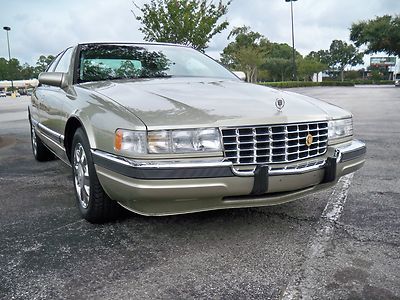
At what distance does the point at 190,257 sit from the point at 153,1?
1417 centimetres

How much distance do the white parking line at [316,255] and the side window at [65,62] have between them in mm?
2947

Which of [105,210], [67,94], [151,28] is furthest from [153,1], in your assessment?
[105,210]

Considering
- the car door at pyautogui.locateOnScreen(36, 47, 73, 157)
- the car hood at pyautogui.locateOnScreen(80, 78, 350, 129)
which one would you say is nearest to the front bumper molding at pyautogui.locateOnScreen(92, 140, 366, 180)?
the car hood at pyautogui.locateOnScreen(80, 78, 350, 129)

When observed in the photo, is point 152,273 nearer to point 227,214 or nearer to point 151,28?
point 227,214

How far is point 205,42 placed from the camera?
1549 cm

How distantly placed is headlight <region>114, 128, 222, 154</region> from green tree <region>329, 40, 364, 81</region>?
99585 millimetres

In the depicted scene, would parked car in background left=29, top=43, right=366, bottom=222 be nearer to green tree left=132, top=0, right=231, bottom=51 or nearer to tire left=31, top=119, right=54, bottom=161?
tire left=31, top=119, right=54, bottom=161

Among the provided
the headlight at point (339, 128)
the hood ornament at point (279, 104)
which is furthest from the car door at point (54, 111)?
the headlight at point (339, 128)

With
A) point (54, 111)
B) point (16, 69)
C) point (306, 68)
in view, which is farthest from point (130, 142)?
point (16, 69)

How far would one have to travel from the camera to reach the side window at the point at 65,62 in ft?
14.6

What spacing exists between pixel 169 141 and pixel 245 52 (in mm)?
49025

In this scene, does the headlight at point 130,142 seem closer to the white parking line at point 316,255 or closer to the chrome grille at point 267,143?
the chrome grille at point 267,143

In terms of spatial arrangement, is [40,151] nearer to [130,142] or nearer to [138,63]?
[138,63]

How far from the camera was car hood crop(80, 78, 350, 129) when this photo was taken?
8.84 feet
